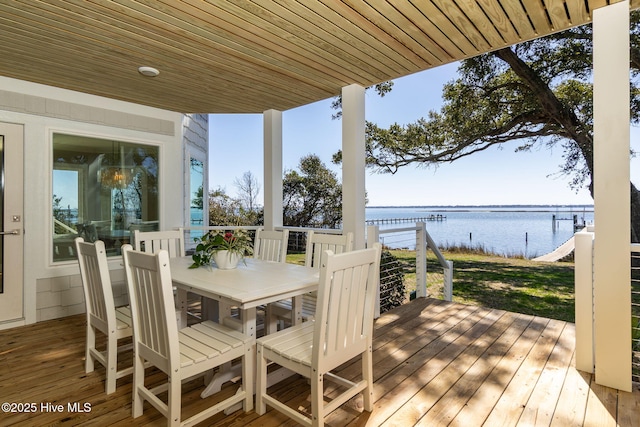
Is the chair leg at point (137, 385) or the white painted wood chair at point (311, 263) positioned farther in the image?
the white painted wood chair at point (311, 263)

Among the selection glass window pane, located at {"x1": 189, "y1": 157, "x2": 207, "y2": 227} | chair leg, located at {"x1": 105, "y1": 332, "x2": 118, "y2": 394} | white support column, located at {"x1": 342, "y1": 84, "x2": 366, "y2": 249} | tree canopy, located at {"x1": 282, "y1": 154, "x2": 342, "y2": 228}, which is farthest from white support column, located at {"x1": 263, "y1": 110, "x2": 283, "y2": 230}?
tree canopy, located at {"x1": 282, "y1": 154, "x2": 342, "y2": 228}

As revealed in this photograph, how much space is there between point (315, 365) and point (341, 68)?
259 cm

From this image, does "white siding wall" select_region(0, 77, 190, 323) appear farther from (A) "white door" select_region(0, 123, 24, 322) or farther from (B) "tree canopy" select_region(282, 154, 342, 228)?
(B) "tree canopy" select_region(282, 154, 342, 228)

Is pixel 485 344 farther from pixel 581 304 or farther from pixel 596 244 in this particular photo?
pixel 596 244

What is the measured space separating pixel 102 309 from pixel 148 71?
2199mm

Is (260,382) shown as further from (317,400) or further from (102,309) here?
(102,309)

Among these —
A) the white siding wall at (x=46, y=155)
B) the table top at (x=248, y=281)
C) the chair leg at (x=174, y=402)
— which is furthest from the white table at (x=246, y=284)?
the white siding wall at (x=46, y=155)

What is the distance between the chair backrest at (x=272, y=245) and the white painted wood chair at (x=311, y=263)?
0.33 meters

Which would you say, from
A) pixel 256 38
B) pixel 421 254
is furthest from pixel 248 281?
pixel 421 254

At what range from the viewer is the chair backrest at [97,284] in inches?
85.4

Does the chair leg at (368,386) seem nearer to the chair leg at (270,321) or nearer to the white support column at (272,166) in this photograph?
the chair leg at (270,321)

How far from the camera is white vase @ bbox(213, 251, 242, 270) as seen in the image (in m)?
2.67

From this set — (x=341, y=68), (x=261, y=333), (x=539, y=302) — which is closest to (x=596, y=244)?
(x=341, y=68)

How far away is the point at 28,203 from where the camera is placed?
3.67m
